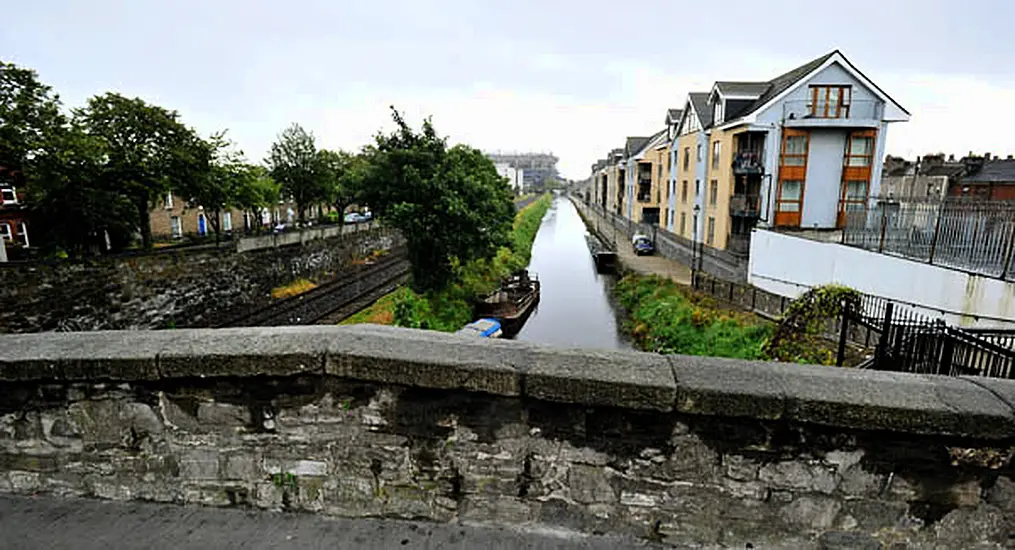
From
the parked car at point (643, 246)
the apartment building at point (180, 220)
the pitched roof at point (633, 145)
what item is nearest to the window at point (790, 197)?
the parked car at point (643, 246)

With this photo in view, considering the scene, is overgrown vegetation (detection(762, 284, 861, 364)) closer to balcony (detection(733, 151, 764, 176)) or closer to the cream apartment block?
the cream apartment block

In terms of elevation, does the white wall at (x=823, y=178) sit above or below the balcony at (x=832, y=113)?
below

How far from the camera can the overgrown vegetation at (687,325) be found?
14.5 meters

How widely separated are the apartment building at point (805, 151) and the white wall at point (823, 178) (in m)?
0.04

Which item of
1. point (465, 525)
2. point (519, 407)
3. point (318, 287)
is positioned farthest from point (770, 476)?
point (318, 287)

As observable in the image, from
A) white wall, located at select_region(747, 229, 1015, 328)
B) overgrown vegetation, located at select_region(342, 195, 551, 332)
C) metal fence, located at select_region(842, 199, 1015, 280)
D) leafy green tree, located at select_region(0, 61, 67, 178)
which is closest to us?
white wall, located at select_region(747, 229, 1015, 328)

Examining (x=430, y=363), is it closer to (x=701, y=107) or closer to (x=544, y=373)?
(x=544, y=373)

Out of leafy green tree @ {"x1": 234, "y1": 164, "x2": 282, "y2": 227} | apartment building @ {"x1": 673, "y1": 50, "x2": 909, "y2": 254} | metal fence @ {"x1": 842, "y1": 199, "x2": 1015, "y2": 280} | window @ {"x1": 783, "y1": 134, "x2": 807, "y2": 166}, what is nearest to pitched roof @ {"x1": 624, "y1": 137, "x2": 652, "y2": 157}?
apartment building @ {"x1": 673, "y1": 50, "x2": 909, "y2": 254}

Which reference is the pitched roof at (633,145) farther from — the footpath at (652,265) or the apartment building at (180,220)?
the apartment building at (180,220)

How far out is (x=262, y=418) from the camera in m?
2.40

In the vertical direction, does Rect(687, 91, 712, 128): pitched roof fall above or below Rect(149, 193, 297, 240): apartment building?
above

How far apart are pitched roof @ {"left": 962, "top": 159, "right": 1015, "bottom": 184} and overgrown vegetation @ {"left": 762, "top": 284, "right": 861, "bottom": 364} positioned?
39.2m

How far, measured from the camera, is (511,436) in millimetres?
2260

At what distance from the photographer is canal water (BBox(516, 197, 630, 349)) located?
19891 millimetres
